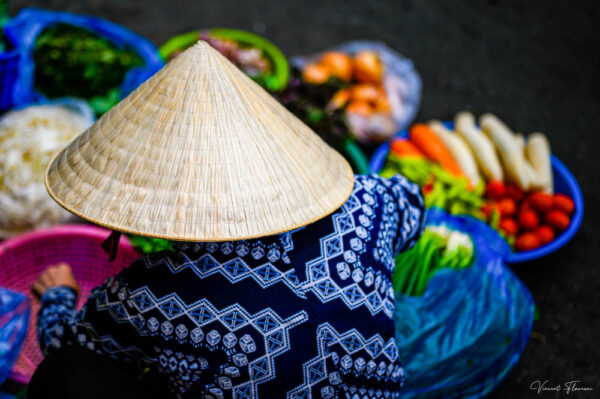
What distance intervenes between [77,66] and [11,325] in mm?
1317

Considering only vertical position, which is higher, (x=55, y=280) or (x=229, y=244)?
(x=229, y=244)

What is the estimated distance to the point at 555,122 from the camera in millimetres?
3273

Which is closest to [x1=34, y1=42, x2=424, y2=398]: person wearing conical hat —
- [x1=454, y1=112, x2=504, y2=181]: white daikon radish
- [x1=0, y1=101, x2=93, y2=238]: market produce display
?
[x1=0, y1=101, x2=93, y2=238]: market produce display

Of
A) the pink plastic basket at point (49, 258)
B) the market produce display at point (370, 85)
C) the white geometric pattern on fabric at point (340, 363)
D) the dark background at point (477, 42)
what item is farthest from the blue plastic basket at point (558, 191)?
the pink plastic basket at point (49, 258)

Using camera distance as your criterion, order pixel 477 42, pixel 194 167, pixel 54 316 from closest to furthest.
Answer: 1. pixel 194 167
2. pixel 54 316
3. pixel 477 42

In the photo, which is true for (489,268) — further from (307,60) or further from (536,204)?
(307,60)

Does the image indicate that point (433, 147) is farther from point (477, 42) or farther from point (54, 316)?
point (54, 316)

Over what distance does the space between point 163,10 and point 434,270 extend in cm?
302

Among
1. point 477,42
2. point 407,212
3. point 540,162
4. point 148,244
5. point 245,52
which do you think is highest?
point 477,42

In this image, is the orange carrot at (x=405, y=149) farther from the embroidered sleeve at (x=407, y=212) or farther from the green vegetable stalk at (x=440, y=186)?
the embroidered sleeve at (x=407, y=212)

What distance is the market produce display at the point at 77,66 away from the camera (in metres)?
2.32

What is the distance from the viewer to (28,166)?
1947 millimetres

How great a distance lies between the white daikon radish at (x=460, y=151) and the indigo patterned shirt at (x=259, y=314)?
1.50 m

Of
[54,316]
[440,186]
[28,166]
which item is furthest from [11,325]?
[440,186]
